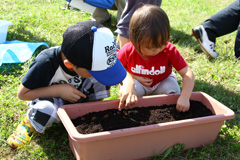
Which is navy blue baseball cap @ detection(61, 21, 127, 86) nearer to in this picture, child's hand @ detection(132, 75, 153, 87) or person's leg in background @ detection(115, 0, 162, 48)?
child's hand @ detection(132, 75, 153, 87)

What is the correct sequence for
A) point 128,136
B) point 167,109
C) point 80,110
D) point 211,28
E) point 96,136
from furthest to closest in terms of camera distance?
point 211,28, point 167,109, point 80,110, point 128,136, point 96,136

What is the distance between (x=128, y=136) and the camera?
1474 mm

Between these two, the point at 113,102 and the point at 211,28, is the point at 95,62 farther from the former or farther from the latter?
the point at 211,28

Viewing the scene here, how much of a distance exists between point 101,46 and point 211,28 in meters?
2.32

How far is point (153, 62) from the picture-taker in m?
2.07

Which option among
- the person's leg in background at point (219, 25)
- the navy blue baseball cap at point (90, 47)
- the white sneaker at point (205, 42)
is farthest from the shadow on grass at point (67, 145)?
the person's leg in background at point (219, 25)

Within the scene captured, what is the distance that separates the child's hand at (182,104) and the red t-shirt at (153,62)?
25 cm

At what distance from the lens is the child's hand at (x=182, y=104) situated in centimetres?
188

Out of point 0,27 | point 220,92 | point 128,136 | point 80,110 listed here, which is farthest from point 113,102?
point 0,27

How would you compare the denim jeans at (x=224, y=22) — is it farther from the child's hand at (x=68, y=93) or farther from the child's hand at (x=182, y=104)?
the child's hand at (x=68, y=93)

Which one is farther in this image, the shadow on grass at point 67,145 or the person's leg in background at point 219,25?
the person's leg in background at point 219,25

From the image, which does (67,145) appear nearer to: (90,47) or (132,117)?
(132,117)

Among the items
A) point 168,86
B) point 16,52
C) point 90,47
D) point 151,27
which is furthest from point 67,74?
point 16,52

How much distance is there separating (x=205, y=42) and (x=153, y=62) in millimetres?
1419
